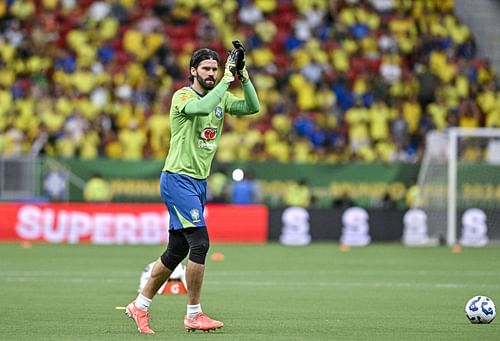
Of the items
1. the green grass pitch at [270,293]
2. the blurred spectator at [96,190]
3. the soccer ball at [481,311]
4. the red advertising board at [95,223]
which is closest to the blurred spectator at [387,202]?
Answer: the green grass pitch at [270,293]

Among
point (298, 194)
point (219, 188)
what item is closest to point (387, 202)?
point (298, 194)

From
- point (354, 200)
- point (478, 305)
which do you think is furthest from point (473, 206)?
point (478, 305)

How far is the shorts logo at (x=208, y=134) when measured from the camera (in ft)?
35.3

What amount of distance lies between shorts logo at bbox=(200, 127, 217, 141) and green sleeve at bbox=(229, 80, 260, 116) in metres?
0.40

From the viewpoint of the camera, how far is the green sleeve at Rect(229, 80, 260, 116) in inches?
430

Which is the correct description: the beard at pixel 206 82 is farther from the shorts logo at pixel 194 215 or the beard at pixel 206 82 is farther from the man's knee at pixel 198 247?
the man's knee at pixel 198 247

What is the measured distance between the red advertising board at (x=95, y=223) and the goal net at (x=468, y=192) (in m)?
4.92

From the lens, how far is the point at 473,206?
2784 cm

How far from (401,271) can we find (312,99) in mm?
13222

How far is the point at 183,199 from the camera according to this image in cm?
1059

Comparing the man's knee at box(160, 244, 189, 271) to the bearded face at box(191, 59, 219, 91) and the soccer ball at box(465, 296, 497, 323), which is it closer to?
the bearded face at box(191, 59, 219, 91)

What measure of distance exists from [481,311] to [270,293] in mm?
4258

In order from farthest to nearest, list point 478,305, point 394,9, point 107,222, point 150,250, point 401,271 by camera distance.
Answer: point 394,9
point 107,222
point 150,250
point 401,271
point 478,305

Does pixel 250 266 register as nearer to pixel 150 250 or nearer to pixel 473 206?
pixel 150 250
